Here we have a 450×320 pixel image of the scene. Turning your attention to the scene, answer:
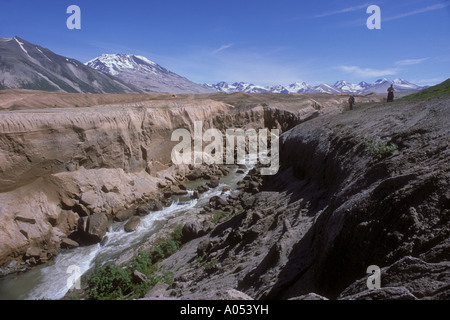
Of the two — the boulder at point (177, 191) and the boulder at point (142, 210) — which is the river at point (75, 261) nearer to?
the boulder at point (142, 210)

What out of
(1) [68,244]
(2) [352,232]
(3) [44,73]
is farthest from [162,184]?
(3) [44,73]

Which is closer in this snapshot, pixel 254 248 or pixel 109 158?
pixel 254 248

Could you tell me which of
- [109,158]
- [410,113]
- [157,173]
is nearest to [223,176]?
[157,173]

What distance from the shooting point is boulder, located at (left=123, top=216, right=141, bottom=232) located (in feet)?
44.2

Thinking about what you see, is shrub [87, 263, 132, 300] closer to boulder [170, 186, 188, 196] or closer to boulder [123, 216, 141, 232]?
boulder [123, 216, 141, 232]

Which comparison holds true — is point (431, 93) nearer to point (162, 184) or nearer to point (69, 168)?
point (162, 184)

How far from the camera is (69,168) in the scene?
14.5 meters

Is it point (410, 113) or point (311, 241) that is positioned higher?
point (410, 113)

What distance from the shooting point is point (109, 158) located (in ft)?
53.9

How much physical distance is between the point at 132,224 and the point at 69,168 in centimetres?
491

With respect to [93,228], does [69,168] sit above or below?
above

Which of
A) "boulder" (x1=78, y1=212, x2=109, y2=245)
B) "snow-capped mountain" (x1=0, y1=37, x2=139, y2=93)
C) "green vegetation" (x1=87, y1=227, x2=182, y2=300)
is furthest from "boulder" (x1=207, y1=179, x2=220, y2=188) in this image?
"snow-capped mountain" (x1=0, y1=37, x2=139, y2=93)

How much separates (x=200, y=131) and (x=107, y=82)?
114876 millimetres
